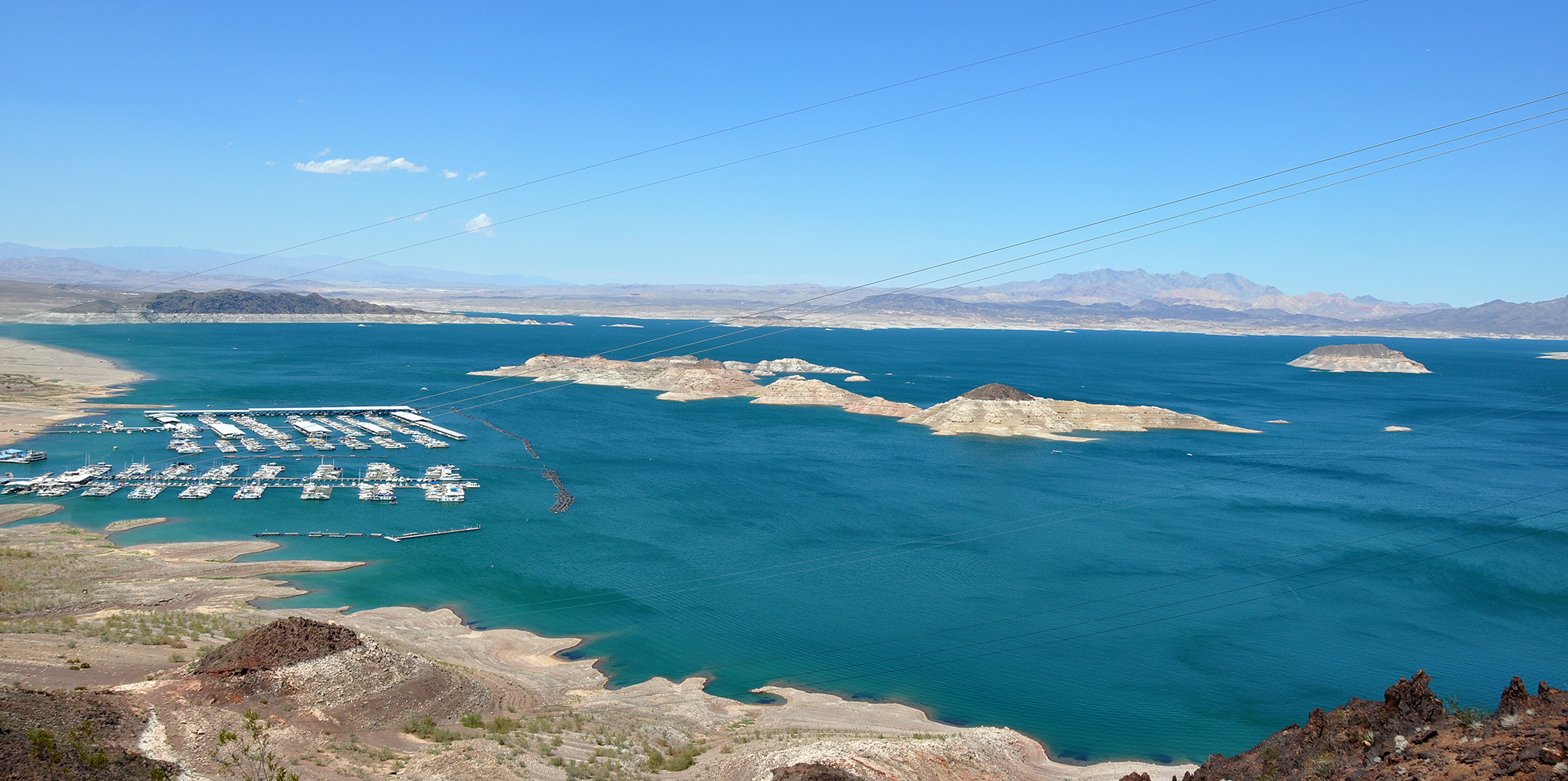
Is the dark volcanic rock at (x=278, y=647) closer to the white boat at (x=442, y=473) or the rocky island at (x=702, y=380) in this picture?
the white boat at (x=442, y=473)

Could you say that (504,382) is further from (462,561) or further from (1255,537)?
(1255,537)

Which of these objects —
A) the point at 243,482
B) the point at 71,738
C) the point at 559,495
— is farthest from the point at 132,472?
the point at 71,738

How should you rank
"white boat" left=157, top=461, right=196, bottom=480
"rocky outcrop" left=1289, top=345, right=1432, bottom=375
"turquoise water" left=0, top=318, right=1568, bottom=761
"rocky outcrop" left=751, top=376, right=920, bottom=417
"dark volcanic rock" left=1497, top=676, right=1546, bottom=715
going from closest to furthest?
"dark volcanic rock" left=1497, top=676, right=1546, bottom=715, "turquoise water" left=0, top=318, right=1568, bottom=761, "white boat" left=157, top=461, right=196, bottom=480, "rocky outcrop" left=751, top=376, right=920, bottom=417, "rocky outcrop" left=1289, top=345, right=1432, bottom=375

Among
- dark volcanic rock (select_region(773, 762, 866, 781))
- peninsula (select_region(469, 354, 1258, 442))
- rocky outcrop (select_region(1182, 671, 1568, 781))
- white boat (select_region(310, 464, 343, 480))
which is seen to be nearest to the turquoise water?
white boat (select_region(310, 464, 343, 480))

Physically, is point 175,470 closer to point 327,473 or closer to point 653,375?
point 327,473

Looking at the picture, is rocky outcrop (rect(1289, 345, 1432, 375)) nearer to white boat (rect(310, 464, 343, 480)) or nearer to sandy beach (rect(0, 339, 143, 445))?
white boat (rect(310, 464, 343, 480))

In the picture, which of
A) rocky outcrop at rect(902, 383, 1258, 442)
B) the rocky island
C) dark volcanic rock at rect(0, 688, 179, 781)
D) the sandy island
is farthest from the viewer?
the rocky island
